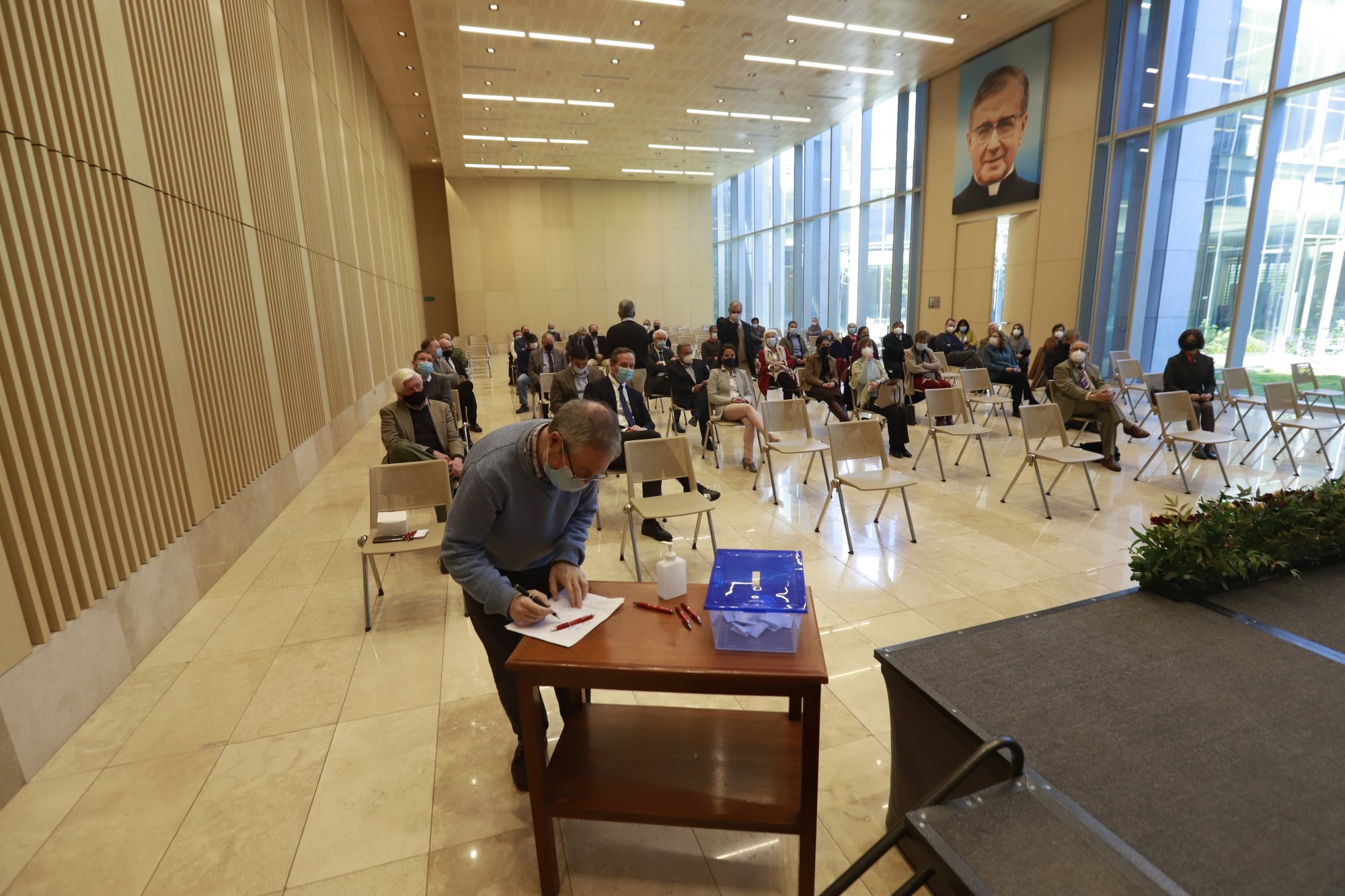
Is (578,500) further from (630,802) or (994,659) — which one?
(994,659)

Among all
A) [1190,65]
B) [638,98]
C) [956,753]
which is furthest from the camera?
[638,98]

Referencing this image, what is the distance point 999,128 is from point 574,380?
33.6 feet

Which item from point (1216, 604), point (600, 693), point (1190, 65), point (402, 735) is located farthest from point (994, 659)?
point (1190, 65)

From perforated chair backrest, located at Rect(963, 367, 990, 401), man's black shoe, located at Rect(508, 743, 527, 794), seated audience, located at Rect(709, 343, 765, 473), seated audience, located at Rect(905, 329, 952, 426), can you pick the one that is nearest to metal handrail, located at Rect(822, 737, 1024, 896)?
man's black shoe, located at Rect(508, 743, 527, 794)

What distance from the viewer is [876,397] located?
724 cm

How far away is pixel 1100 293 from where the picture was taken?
34.1ft

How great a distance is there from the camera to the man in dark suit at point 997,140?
1113 centimetres

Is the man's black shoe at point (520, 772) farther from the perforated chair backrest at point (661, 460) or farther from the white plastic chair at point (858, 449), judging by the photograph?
the white plastic chair at point (858, 449)

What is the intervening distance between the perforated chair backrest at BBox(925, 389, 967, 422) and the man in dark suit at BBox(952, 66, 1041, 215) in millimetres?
6846

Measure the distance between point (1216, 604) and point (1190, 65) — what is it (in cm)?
1021

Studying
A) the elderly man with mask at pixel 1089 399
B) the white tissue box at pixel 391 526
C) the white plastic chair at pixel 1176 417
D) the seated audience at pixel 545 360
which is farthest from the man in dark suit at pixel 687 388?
the white plastic chair at pixel 1176 417

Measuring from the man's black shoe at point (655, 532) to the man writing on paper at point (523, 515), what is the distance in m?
2.70

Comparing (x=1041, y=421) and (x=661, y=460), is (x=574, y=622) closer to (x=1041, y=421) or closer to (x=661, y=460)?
(x=661, y=460)

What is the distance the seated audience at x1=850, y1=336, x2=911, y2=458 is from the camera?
7179 mm
